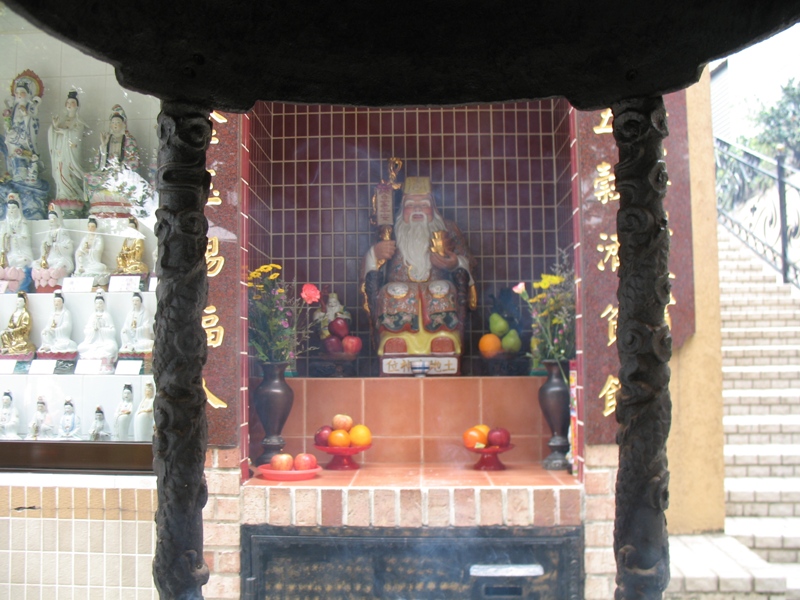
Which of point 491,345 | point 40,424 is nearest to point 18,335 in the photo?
point 40,424

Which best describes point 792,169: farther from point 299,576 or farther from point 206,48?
point 206,48

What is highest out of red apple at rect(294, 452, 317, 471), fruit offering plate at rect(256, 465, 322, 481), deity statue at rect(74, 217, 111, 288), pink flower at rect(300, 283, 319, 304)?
deity statue at rect(74, 217, 111, 288)

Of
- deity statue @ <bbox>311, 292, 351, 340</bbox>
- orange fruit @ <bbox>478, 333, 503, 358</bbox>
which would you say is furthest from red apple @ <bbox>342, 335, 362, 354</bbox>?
orange fruit @ <bbox>478, 333, 503, 358</bbox>

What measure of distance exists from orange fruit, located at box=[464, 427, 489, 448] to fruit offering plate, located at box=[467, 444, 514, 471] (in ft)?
0.08

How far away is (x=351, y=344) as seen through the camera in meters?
4.58

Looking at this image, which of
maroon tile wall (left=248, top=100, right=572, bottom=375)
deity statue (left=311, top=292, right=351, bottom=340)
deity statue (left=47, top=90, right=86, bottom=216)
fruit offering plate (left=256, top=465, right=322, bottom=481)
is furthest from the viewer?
maroon tile wall (left=248, top=100, right=572, bottom=375)

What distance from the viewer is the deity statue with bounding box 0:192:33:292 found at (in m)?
3.94

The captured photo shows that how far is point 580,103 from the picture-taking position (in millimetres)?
1586

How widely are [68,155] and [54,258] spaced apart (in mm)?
601

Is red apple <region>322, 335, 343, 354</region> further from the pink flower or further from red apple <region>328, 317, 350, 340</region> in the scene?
the pink flower

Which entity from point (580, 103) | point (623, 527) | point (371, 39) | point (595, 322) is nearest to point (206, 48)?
point (371, 39)

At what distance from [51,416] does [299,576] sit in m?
1.61

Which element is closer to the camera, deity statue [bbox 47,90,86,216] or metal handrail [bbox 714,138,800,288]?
deity statue [bbox 47,90,86,216]

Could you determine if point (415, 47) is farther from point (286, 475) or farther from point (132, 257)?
point (132, 257)
